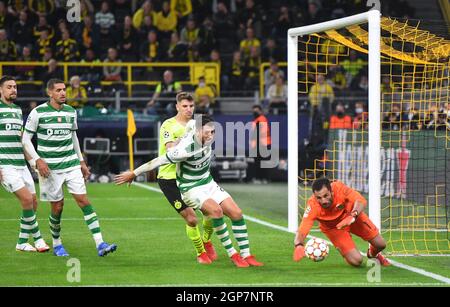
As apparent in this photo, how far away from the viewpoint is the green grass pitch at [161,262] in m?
9.41

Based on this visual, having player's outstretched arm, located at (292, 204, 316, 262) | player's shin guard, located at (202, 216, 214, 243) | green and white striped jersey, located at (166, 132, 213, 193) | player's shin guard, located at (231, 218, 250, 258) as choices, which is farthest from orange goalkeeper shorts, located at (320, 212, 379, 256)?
green and white striped jersey, located at (166, 132, 213, 193)

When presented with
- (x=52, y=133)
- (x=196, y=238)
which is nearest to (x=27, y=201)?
(x=52, y=133)

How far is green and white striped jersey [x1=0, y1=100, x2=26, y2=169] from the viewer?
11266 mm

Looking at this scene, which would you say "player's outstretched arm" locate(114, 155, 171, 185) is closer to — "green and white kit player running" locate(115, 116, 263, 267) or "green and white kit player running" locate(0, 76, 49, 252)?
"green and white kit player running" locate(115, 116, 263, 267)

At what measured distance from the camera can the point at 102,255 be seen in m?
10.9

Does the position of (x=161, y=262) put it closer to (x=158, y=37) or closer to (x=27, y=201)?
(x=27, y=201)

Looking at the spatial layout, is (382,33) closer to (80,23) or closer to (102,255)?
(102,255)

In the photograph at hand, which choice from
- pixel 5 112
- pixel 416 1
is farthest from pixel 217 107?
pixel 5 112

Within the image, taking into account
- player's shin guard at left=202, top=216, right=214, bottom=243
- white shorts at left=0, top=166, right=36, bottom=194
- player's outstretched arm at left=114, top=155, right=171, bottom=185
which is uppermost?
player's outstretched arm at left=114, top=155, right=171, bottom=185

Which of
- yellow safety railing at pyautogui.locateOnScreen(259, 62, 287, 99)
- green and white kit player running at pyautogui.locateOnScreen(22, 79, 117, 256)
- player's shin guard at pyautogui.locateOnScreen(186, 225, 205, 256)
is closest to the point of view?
player's shin guard at pyautogui.locateOnScreen(186, 225, 205, 256)

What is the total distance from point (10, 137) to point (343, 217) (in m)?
4.07

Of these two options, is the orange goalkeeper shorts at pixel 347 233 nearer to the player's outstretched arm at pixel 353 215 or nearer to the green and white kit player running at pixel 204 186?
the player's outstretched arm at pixel 353 215

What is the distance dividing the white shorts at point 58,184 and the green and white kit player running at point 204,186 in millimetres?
1144

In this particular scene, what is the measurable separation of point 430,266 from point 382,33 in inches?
142
